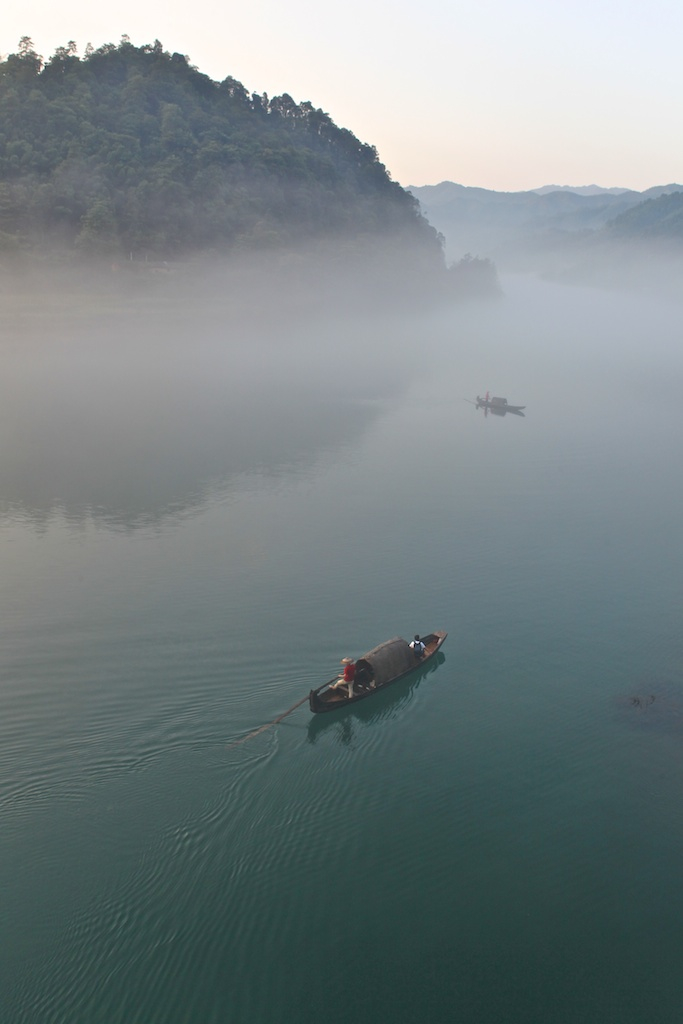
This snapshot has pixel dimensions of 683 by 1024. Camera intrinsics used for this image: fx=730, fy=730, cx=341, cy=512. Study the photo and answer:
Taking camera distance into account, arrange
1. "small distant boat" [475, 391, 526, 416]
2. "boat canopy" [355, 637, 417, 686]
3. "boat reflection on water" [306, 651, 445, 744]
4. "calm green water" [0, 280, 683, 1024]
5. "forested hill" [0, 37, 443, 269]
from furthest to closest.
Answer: "forested hill" [0, 37, 443, 269] → "small distant boat" [475, 391, 526, 416] → "boat canopy" [355, 637, 417, 686] → "boat reflection on water" [306, 651, 445, 744] → "calm green water" [0, 280, 683, 1024]

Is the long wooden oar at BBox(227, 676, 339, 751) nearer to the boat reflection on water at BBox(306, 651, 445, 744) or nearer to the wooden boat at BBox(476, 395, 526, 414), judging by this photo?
the boat reflection on water at BBox(306, 651, 445, 744)

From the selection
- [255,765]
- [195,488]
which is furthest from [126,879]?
[195,488]

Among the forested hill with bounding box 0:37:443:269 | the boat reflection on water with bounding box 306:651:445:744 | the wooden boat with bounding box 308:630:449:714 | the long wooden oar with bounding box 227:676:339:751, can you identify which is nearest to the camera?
the long wooden oar with bounding box 227:676:339:751

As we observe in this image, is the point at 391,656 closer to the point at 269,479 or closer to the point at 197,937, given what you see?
the point at 197,937

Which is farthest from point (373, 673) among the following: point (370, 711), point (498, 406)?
point (498, 406)

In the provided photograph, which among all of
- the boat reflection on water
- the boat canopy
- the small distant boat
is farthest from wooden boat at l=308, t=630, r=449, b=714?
the small distant boat

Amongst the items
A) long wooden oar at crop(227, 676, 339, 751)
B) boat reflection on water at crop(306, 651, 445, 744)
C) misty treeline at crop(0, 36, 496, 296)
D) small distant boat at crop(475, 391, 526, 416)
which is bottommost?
boat reflection on water at crop(306, 651, 445, 744)
